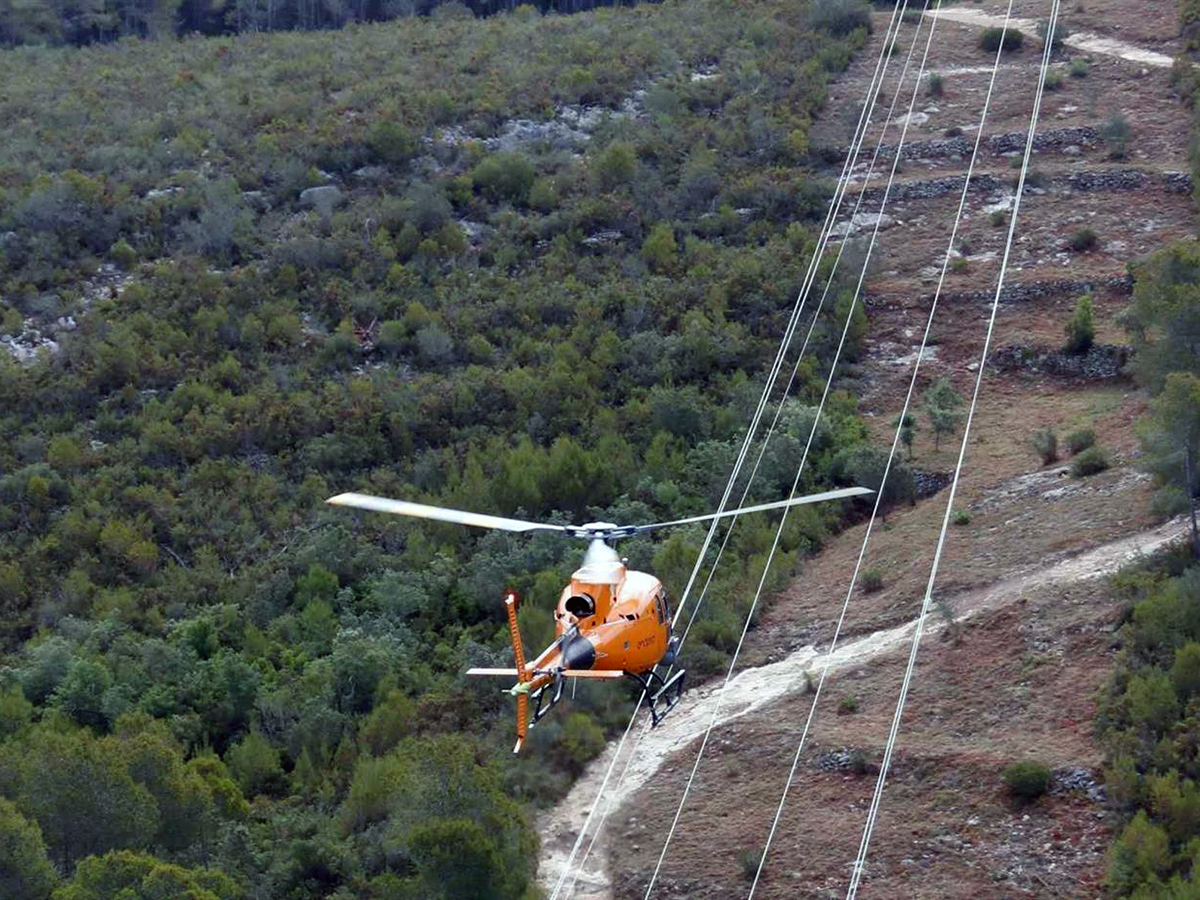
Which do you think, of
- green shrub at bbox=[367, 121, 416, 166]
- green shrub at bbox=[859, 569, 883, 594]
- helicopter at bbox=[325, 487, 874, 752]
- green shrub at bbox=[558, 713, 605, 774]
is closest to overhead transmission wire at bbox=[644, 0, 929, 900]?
green shrub at bbox=[558, 713, 605, 774]

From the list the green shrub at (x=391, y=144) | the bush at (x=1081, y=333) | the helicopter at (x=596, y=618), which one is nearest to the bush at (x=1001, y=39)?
the green shrub at (x=391, y=144)

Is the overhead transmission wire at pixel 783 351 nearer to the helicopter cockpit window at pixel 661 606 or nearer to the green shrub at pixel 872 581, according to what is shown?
the helicopter cockpit window at pixel 661 606

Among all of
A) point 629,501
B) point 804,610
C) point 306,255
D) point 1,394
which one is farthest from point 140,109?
point 804,610

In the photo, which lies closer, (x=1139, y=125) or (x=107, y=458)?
(x=107, y=458)

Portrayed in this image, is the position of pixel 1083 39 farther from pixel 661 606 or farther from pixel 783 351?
pixel 661 606

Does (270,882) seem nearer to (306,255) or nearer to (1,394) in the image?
(1,394)

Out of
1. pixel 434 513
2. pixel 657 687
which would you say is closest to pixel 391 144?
pixel 657 687
